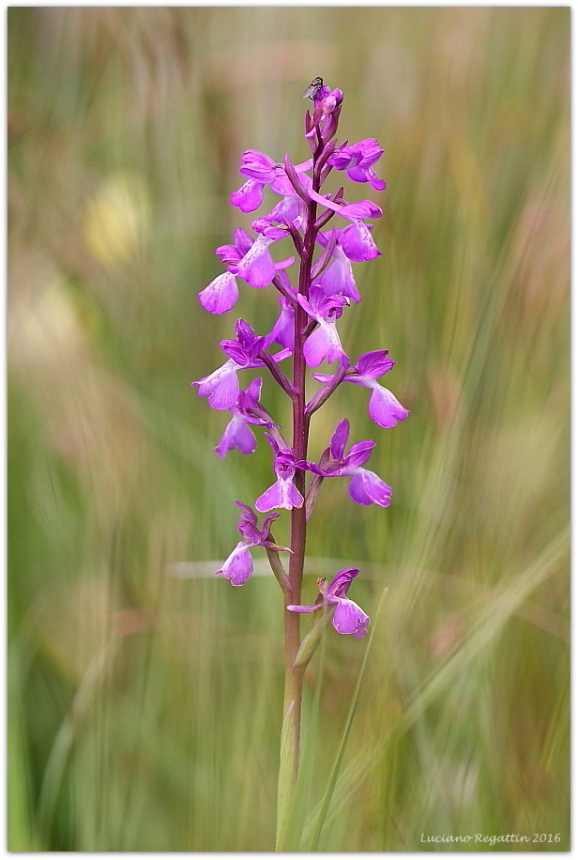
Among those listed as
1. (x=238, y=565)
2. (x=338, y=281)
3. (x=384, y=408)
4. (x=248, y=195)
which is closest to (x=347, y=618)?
(x=238, y=565)

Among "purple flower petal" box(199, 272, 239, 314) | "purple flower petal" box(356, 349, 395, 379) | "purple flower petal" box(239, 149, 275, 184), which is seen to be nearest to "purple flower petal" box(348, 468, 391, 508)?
"purple flower petal" box(356, 349, 395, 379)

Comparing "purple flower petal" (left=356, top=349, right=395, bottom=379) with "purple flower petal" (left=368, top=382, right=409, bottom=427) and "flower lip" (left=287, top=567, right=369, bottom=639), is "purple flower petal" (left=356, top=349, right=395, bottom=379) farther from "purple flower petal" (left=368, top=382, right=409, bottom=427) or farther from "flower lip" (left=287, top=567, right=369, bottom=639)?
"flower lip" (left=287, top=567, right=369, bottom=639)

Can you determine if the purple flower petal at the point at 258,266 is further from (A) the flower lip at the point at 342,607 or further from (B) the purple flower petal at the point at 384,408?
(A) the flower lip at the point at 342,607

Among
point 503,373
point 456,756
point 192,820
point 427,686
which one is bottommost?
point 192,820

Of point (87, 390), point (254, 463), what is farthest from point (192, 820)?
point (87, 390)

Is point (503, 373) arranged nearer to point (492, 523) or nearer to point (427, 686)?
point (492, 523)

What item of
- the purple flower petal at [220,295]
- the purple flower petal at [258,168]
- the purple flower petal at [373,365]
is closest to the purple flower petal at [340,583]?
the purple flower petal at [373,365]
